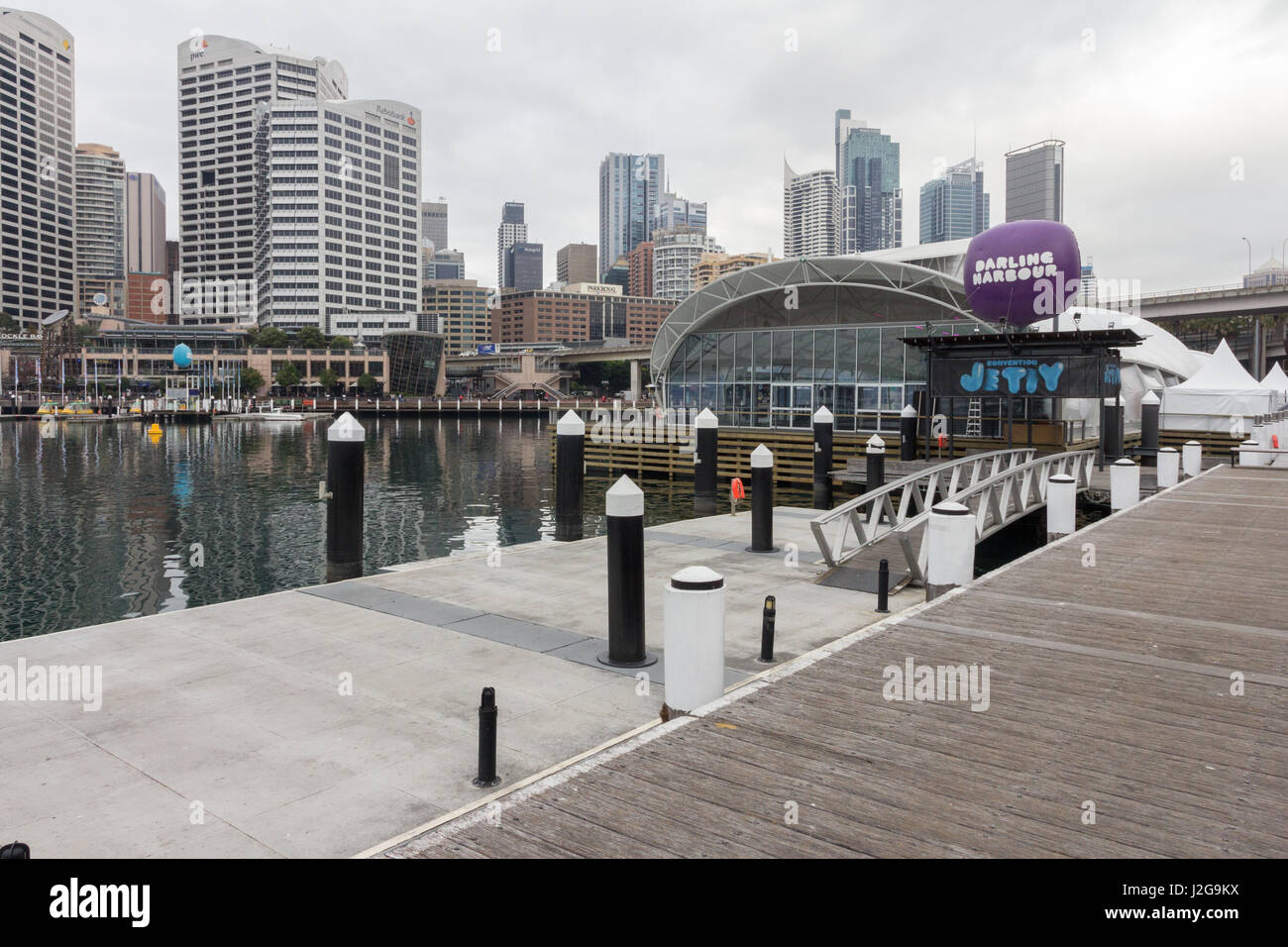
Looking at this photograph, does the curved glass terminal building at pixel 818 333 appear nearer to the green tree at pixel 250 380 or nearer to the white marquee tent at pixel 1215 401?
the white marquee tent at pixel 1215 401

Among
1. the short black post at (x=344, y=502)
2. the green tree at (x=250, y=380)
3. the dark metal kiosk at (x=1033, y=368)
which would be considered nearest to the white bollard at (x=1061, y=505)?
the dark metal kiosk at (x=1033, y=368)

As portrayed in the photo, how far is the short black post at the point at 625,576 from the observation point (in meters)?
10.2

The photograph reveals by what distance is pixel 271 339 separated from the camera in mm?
169375

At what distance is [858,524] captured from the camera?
53.7 ft

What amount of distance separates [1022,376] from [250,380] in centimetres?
14685

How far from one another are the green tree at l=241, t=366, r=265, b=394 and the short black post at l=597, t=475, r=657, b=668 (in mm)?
155823

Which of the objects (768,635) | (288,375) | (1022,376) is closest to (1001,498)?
(768,635)

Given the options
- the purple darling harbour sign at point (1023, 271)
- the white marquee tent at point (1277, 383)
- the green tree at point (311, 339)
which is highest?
the green tree at point (311, 339)

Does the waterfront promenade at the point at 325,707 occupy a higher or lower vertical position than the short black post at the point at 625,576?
lower

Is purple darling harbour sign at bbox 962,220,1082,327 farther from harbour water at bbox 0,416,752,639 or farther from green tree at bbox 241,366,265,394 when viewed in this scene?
green tree at bbox 241,366,265,394

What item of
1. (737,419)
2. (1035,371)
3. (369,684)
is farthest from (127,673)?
(737,419)

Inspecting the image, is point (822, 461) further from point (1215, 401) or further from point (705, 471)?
point (1215, 401)

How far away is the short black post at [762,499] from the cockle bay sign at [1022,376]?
13907 millimetres
